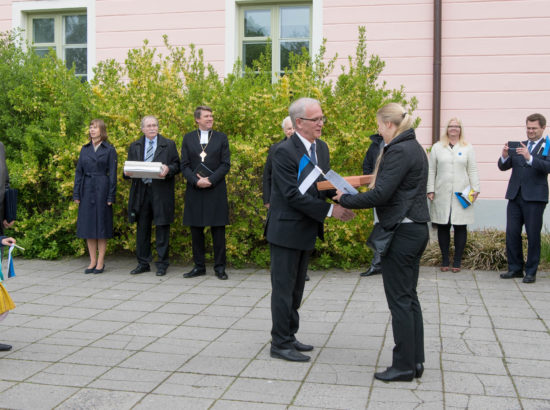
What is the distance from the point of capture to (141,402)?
3.82 m

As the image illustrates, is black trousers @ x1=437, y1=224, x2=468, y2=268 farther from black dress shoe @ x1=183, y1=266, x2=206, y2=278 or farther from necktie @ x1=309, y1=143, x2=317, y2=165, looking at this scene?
necktie @ x1=309, y1=143, x2=317, y2=165

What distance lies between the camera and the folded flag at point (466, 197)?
791 cm

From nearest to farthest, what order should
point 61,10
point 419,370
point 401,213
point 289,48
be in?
point 401,213 → point 419,370 → point 289,48 → point 61,10

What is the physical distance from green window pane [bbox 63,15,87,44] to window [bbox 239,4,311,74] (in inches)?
125

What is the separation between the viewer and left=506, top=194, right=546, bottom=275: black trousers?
24.4 ft

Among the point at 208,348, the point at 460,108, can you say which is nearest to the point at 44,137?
the point at 208,348

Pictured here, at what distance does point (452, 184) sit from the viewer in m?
8.04

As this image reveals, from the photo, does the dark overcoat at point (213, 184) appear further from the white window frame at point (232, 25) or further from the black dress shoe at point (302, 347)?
the white window frame at point (232, 25)

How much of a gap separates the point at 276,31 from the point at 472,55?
3.43 m

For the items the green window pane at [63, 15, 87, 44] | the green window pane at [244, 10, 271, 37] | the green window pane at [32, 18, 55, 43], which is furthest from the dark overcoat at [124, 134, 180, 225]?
the green window pane at [32, 18, 55, 43]

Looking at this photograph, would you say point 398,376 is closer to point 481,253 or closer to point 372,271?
point 372,271

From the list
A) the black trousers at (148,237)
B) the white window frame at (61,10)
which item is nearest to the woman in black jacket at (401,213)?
the black trousers at (148,237)

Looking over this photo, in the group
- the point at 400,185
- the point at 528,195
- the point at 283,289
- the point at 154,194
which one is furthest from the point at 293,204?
the point at 528,195

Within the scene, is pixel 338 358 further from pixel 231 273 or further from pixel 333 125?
pixel 333 125
